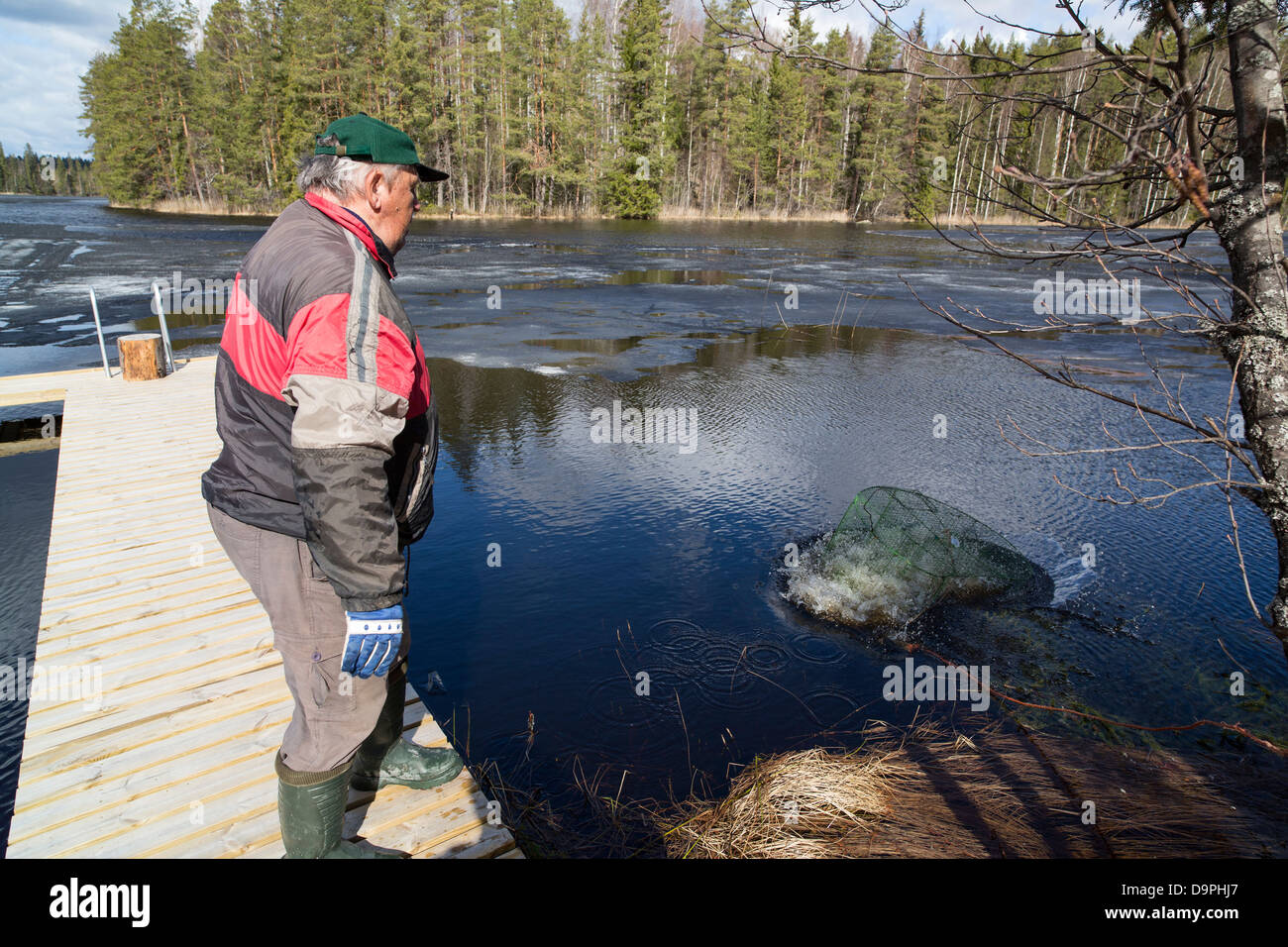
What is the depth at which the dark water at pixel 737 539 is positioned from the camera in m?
4.50

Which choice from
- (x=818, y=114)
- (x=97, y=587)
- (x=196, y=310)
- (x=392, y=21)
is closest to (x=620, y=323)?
(x=196, y=310)

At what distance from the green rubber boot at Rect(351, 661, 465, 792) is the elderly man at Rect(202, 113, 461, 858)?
470mm

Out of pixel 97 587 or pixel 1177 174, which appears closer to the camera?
pixel 1177 174

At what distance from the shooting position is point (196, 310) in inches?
680

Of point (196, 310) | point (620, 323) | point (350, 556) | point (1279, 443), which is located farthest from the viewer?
point (196, 310)

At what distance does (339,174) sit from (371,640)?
1450 mm

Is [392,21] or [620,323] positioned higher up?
[392,21]

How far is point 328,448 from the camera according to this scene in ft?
6.34

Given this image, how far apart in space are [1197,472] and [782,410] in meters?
4.93

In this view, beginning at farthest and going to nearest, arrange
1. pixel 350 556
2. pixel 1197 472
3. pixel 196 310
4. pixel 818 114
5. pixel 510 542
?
1. pixel 818 114
2. pixel 196 310
3. pixel 1197 472
4. pixel 510 542
5. pixel 350 556

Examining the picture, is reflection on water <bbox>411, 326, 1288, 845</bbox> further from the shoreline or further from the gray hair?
the shoreline

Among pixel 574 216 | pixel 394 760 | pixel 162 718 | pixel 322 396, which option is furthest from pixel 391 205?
pixel 574 216

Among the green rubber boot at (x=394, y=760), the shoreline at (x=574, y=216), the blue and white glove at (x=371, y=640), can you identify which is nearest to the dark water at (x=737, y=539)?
the green rubber boot at (x=394, y=760)

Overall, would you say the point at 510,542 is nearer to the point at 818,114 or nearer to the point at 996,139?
the point at 996,139
